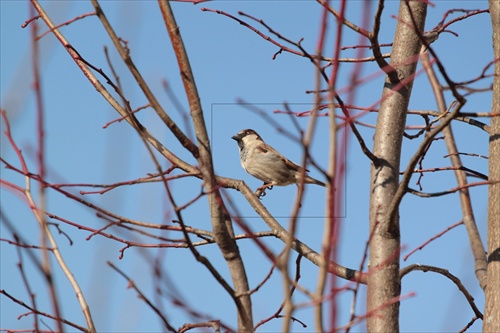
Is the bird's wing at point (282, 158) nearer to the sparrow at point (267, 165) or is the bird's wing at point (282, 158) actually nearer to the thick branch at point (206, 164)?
the sparrow at point (267, 165)

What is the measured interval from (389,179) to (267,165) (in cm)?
317

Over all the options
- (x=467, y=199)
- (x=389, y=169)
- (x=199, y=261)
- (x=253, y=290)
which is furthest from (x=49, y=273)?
(x=467, y=199)

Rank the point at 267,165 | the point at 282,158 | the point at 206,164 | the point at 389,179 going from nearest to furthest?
the point at 206,164
the point at 389,179
the point at 267,165
the point at 282,158

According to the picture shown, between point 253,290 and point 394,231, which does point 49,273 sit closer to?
point 253,290

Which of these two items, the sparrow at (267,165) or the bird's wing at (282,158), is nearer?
the sparrow at (267,165)

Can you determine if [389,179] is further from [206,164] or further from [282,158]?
[282,158]

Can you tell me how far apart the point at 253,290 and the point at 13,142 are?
0.59m

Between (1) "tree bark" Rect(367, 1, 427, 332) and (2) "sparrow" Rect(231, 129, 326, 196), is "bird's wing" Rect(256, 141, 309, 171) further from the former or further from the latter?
(1) "tree bark" Rect(367, 1, 427, 332)

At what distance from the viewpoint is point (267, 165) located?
522 cm

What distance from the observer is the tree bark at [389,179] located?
1910 mm

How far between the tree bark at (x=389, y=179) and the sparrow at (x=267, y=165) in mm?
2822

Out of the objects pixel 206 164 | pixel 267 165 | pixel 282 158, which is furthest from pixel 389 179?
pixel 282 158

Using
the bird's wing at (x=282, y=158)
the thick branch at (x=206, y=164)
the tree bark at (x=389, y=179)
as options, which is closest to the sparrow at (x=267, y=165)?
the bird's wing at (x=282, y=158)

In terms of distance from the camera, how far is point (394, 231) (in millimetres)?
2002
